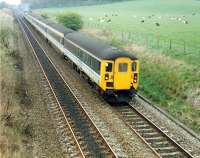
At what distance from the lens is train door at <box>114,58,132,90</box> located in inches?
907

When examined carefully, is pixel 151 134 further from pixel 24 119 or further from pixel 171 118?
pixel 24 119

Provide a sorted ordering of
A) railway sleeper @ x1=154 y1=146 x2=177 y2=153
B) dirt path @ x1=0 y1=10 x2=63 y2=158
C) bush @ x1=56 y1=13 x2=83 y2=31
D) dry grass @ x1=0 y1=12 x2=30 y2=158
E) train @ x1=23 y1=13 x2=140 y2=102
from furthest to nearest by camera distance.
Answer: bush @ x1=56 y1=13 x2=83 y2=31 → train @ x1=23 y1=13 x2=140 y2=102 → railway sleeper @ x1=154 y1=146 x2=177 y2=153 → dirt path @ x1=0 y1=10 x2=63 y2=158 → dry grass @ x1=0 y1=12 x2=30 y2=158

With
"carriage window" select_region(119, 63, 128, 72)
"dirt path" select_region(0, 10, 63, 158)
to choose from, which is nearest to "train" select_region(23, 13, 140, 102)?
"carriage window" select_region(119, 63, 128, 72)

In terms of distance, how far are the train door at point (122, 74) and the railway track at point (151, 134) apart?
1240 millimetres

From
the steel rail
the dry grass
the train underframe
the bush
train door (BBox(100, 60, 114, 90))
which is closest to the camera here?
the dry grass

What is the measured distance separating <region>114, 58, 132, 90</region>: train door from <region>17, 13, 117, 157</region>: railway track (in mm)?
2562

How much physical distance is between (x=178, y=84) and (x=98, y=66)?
17.0 feet

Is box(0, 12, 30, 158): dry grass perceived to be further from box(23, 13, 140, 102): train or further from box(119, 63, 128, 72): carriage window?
box(119, 63, 128, 72): carriage window

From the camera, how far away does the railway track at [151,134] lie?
54.2 feet

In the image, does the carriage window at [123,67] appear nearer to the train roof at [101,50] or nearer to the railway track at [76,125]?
the train roof at [101,50]

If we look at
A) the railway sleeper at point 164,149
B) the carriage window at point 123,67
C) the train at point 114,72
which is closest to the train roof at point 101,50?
the train at point 114,72

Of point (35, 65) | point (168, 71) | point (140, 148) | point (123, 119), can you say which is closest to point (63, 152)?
point (140, 148)

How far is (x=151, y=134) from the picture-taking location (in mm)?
18609

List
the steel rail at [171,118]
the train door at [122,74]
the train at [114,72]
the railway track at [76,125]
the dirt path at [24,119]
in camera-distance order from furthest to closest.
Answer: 1. the train door at [122,74]
2. the train at [114,72]
3. the steel rail at [171,118]
4. the railway track at [76,125]
5. the dirt path at [24,119]
